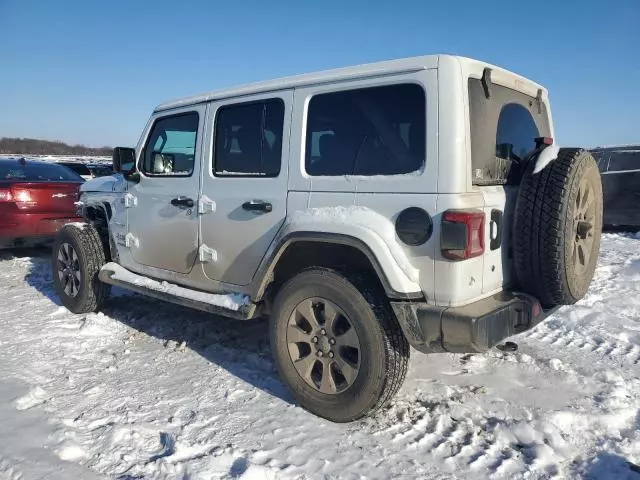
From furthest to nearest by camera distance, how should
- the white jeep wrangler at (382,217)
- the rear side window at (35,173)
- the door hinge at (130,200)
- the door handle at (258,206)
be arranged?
1. the rear side window at (35,173)
2. the door hinge at (130,200)
3. the door handle at (258,206)
4. the white jeep wrangler at (382,217)

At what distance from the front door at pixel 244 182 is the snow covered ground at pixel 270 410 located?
33.0 inches

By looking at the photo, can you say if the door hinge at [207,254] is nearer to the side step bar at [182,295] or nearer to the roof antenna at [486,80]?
the side step bar at [182,295]

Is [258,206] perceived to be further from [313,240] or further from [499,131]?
[499,131]

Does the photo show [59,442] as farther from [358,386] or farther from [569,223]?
[569,223]

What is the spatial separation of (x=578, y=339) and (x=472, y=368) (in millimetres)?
1154

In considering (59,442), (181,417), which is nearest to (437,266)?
(181,417)

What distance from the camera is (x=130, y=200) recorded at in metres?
4.49

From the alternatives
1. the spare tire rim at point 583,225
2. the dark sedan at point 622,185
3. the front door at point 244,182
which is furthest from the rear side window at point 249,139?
the dark sedan at point 622,185

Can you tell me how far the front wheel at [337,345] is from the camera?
2.78 meters

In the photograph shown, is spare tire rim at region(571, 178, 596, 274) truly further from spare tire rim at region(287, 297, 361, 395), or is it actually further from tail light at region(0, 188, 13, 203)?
tail light at region(0, 188, 13, 203)

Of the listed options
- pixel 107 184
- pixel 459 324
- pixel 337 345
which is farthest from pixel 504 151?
pixel 107 184

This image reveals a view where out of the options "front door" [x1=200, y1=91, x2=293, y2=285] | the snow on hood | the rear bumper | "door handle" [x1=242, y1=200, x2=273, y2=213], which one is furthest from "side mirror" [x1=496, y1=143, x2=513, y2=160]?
the snow on hood

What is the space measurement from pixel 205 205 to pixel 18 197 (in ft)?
14.3

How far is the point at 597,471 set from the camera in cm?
248
